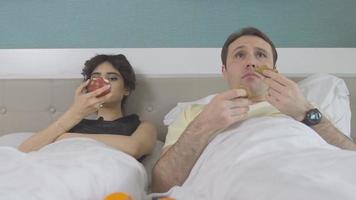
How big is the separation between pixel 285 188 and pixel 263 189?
0.04 metres

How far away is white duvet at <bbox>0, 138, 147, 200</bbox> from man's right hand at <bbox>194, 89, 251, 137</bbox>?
0.23m

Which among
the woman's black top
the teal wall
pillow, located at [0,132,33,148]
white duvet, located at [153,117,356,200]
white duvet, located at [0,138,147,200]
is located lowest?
pillow, located at [0,132,33,148]

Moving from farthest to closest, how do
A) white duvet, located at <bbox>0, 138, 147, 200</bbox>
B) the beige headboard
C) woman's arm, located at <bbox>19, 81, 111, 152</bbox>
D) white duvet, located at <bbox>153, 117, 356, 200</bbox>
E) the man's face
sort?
the beige headboard < woman's arm, located at <bbox>19, 81, 111, 152</bbox> < the man's face < white duvet, located at <bbox>0, 138, 147, 200</bbox> < white duvet, located at <bbox>153, 117, 356, 200</bbox>

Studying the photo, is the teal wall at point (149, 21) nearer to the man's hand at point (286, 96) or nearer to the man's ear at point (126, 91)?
the man's ear at point (126, 91)

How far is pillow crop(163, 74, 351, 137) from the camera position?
4.77 ft

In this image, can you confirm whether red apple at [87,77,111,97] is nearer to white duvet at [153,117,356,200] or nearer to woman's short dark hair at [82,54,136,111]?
woman's short dark hair at [82,54,136,111]

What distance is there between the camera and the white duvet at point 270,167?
67cm

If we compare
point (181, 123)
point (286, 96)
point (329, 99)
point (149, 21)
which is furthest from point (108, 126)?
point (329, 99)

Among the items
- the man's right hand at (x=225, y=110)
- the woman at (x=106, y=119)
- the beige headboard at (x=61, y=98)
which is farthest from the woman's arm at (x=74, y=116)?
the man's right hand at (x=225, y=110)

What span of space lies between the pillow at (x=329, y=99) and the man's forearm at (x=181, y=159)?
1.06 ft

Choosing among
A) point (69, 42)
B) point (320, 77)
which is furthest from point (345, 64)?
point (69, 42)

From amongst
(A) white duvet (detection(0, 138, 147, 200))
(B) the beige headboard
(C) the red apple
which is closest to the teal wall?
(B) the beige headboard

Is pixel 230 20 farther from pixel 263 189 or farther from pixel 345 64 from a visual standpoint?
pixel 263 189

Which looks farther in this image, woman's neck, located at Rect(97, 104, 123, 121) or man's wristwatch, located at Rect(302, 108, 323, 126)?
woman's neck, located at Rect(97, 104, 123, 121)
